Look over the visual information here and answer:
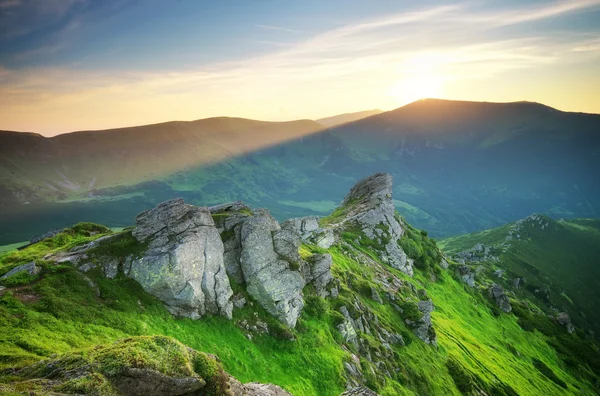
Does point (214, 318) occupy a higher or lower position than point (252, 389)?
higher

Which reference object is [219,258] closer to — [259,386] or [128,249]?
[128,249]

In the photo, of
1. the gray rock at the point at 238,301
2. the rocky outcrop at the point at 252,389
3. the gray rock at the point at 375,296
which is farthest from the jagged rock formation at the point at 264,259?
the gray rock at the point at 375,296

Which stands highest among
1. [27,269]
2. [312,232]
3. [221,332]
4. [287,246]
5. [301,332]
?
[27,269]

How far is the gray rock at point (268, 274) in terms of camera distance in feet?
160

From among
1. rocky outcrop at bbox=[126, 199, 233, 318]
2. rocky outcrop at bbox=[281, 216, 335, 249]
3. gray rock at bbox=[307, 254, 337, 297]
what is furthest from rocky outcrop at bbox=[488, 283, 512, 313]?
rocky outcrop at bbox=[126, 199, 233, 318]

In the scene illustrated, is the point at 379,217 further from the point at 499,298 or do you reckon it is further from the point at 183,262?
the point at 183,262

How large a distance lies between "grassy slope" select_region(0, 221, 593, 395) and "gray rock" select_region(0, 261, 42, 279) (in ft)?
2.80

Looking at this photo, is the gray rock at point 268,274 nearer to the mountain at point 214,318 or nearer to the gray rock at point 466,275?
the mountain at point 214,318

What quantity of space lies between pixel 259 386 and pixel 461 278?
13126 cm

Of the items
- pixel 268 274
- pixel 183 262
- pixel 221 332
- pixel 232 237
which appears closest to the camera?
pixel 221 332

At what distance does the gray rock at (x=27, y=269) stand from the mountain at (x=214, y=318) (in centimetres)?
14

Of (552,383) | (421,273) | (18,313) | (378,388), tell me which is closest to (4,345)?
(18,313)

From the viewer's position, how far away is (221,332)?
→ 41.6 m

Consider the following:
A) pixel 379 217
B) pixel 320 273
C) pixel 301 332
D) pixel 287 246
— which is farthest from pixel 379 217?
pixel 301 332
